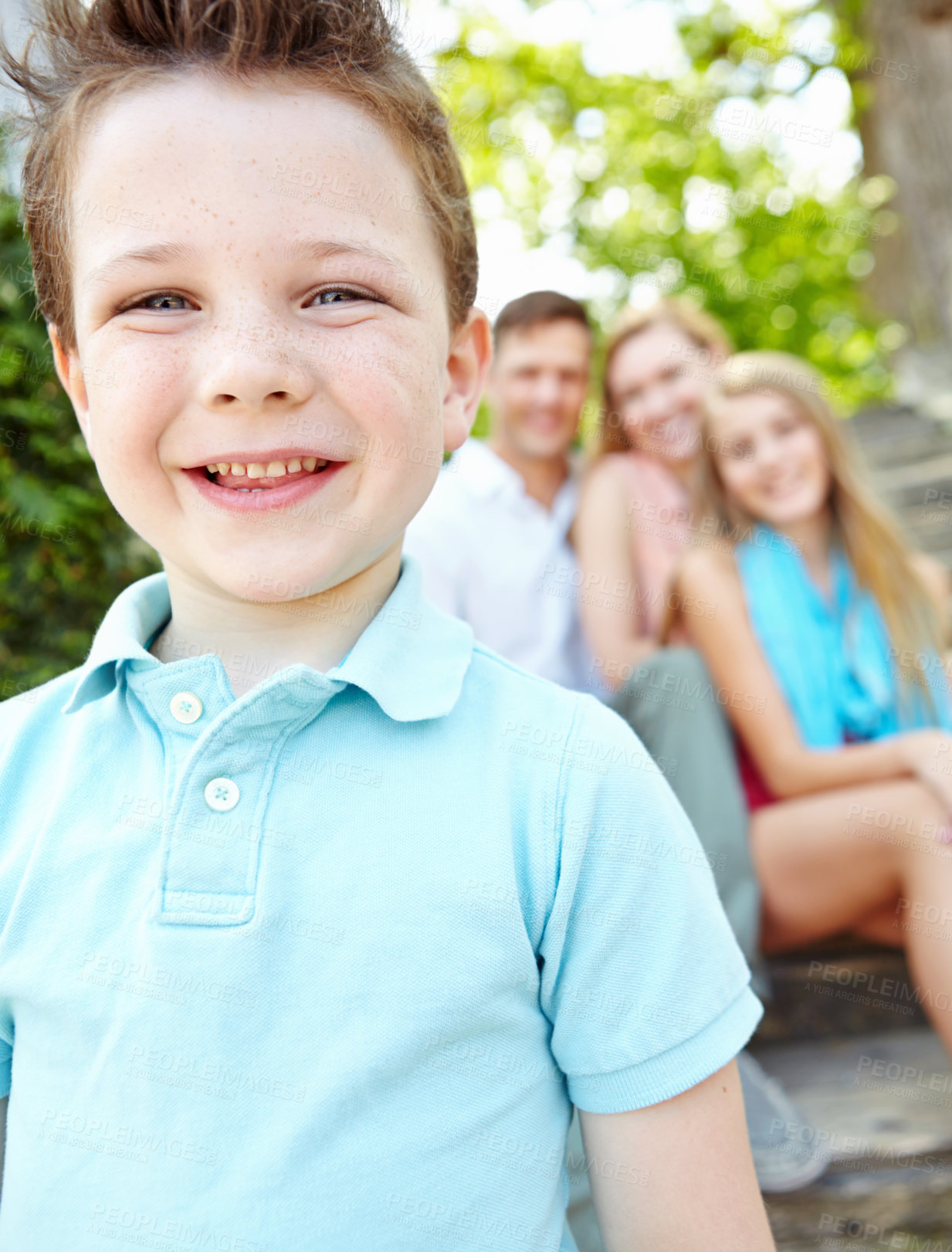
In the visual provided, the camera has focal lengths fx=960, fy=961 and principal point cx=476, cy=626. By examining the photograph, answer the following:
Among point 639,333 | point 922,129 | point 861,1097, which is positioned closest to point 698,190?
point 922,129

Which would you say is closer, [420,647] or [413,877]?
[413,877]

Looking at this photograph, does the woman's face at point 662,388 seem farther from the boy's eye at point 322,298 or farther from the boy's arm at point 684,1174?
the boy's arm at point 684,1174

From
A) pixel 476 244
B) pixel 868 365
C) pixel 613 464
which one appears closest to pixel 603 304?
pixel 868 365

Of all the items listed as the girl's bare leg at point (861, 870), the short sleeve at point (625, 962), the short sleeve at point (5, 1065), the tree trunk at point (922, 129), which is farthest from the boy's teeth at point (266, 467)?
the tree trunk at point (922, 129)

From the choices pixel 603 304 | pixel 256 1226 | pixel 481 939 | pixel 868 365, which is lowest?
pixel 256 1226

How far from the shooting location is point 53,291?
46.4 inches

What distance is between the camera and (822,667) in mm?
2758

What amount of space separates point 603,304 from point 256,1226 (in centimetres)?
1042

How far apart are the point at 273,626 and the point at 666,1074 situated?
0.64 metres

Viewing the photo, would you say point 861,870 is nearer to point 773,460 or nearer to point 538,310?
point 773,460

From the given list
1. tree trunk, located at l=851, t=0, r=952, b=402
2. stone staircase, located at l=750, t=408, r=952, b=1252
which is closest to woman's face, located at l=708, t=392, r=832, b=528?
stone staircase, located at l=750, t=408, r=952, b=1252

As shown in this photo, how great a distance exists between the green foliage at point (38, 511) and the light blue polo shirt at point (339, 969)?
4.42 feet

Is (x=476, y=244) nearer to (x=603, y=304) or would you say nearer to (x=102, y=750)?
(x=102, y=750)

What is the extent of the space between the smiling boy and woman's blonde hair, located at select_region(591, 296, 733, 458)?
2625 mm
